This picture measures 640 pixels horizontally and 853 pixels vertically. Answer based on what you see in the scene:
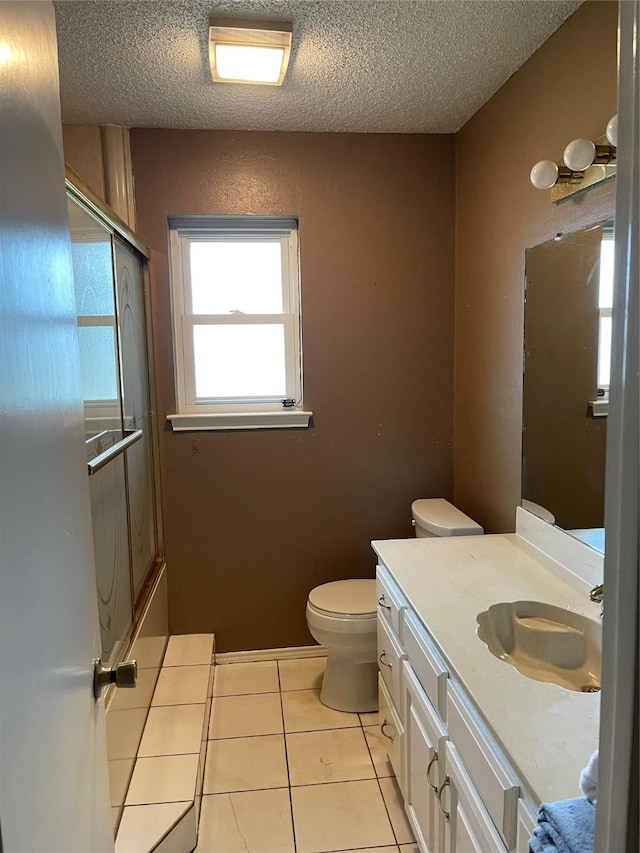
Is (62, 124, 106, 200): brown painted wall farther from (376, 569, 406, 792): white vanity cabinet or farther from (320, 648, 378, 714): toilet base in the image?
(320, 648, 378, 714): toilet base

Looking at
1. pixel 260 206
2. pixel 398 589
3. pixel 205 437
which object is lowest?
pixel 398 589

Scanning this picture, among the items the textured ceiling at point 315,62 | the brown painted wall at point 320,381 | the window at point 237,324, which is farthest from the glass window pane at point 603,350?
the window at point 237,324

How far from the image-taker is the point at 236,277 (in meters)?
2.69

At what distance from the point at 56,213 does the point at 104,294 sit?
1.10 meters

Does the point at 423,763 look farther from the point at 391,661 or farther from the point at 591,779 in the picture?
the point at 591,779

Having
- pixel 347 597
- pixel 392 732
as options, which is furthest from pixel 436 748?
pixel 347 597

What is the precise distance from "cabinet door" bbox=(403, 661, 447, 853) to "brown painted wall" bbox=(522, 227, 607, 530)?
2.27 feet

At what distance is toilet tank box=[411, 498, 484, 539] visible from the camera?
230cm

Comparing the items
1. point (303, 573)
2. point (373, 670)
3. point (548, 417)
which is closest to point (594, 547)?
point (548, 417)

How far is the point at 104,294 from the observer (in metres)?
1.89

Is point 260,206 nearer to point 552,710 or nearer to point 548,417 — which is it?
point 548,417

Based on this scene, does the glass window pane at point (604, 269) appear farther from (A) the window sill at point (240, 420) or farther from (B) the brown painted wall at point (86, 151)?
(B) the brown painted wall at point (86, 151)

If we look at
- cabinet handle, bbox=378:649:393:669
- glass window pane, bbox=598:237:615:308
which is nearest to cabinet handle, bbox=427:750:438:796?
cabinet handle, bbox=378:649:393:669

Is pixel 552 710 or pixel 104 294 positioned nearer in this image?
pixel 552 710
